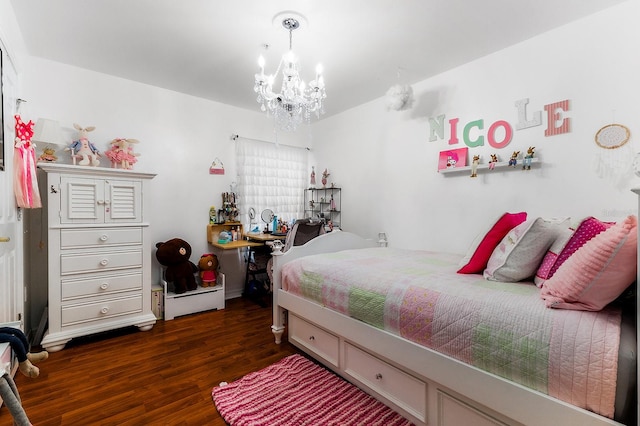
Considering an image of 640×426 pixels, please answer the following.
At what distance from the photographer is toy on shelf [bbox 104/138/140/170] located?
296cm

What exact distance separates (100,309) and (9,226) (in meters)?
1.05

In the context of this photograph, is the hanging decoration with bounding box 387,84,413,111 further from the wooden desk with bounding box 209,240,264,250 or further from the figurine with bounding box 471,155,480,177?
the wooden desk with bounding box 209,240,264,250

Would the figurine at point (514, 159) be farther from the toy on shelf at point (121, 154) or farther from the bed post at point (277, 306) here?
the toy on shelf at point (121, 154)

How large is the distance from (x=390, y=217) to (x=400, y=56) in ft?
5.63

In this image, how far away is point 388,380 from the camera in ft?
5.55

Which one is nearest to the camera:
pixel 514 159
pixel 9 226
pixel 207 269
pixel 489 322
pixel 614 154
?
pixel 489 322

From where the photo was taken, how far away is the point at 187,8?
205 cm

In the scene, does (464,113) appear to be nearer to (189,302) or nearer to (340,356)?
(340,356)

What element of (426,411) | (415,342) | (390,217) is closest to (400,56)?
(390,217)

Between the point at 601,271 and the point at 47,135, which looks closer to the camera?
the point at 601,271

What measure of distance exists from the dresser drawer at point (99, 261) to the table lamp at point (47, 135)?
0.91m

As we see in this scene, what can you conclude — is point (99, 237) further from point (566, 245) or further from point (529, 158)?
point (529, 158)

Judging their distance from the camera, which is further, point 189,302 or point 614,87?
point 189,302

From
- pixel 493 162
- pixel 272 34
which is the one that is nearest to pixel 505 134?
pixel 493 162
